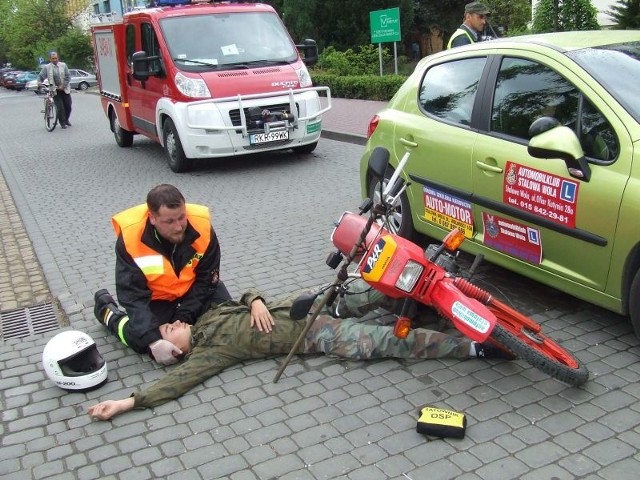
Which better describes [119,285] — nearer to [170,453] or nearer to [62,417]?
[62,417]

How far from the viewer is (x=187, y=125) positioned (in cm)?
981

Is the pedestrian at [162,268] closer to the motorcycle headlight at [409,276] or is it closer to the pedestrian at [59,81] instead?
the motorcycle headlight at [409,276]

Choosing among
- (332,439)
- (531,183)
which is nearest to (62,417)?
(332,439)

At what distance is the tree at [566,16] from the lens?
634 inches

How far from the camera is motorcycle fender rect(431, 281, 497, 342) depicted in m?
3.37

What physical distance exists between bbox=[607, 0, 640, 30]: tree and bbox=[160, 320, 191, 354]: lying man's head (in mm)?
13995

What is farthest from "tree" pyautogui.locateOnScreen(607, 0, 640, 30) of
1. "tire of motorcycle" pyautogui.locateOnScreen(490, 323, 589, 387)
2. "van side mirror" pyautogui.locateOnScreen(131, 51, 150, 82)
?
"tire of motorcycle" pyautogui.locateOnScreen(490, 323, 589, 387)

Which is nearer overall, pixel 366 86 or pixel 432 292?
pixel 432 292

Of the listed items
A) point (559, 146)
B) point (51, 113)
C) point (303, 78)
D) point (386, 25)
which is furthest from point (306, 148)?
point (51, 113)

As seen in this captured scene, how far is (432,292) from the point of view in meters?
3.55

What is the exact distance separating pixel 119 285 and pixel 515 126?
2.57m

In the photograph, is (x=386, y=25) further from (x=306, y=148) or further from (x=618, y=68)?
(x=618, y=68)

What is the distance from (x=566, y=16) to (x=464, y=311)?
15.0m

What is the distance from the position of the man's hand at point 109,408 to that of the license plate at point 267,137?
6635 mm
